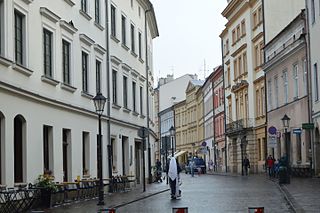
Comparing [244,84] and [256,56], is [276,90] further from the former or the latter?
[244,84]

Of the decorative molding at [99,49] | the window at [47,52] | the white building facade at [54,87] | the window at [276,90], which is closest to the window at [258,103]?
the window at [276,90]

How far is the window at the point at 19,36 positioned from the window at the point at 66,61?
185 inches

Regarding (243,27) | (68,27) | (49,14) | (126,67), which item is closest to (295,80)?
(126,67)

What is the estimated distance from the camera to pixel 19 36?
71.9 feet

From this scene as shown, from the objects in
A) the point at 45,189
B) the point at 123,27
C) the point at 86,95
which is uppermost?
the point at 123,27

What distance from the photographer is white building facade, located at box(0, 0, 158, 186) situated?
67.9ft

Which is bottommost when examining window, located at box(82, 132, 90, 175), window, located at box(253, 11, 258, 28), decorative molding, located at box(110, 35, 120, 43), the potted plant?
the potted plant

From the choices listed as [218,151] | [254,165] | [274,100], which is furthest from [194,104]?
[274,100]

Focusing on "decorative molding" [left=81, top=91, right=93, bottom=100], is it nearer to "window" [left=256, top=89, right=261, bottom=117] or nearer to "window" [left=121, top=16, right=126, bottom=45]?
"window" [left=121, top=16, right=126, bottom=45]

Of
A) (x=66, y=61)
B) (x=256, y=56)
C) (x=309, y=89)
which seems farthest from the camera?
(x=256, y=56)

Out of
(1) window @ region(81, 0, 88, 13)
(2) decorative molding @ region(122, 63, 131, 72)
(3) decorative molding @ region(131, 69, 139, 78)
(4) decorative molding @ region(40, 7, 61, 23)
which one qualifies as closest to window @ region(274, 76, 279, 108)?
(3) decorative molding @ region(131, 69, 139, 78)

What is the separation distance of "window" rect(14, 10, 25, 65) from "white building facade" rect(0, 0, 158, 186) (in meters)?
0.03

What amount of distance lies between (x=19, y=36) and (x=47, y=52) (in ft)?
9.57

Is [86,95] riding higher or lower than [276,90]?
lower
